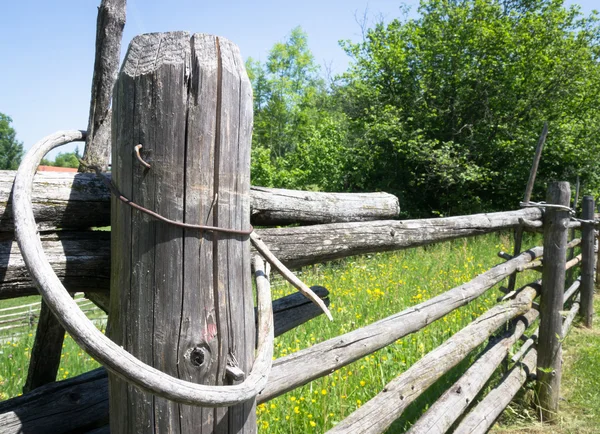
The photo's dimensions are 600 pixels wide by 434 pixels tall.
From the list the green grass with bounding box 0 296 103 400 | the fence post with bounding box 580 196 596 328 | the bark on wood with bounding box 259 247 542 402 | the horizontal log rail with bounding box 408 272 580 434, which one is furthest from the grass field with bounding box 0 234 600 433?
the fence post with bounding box 580 196 596 328

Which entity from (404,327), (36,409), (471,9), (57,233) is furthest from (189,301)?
(471,9)

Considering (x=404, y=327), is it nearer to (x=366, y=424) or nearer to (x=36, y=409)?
(x=366, y=424)

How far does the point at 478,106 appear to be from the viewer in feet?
50.4

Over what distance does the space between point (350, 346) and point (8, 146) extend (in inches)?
2404

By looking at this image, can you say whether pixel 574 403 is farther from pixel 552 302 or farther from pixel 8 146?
pixel 8 146

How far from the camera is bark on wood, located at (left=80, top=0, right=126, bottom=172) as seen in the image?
1498 mm

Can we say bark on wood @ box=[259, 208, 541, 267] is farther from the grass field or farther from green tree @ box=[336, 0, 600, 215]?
green tree @ box=[336, 0, 600, 215]

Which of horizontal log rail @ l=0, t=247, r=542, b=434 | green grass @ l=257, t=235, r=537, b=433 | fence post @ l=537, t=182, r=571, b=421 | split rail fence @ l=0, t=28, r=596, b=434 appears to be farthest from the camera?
fence post @ l=537, t=182, r=571, b=421

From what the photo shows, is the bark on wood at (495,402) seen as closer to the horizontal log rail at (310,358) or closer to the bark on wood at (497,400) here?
the bark on wood at (497,400)

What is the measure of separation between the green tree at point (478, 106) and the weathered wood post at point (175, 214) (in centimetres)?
1350

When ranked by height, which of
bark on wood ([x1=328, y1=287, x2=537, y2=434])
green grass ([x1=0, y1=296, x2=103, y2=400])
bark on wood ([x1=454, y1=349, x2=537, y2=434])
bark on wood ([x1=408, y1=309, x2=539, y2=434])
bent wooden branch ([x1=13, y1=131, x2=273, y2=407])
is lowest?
green grass ([x1=0, y1=296, x2=103, y2=400])

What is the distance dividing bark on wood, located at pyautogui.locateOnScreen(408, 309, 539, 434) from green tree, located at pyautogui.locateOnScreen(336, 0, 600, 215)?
35.5 ft

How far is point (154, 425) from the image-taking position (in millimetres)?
1133

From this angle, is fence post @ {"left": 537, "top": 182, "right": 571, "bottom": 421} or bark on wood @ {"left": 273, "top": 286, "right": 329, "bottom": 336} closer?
bark on wood @ {"left": 273, "top": 286, "right": 329, "bottom": 336}
